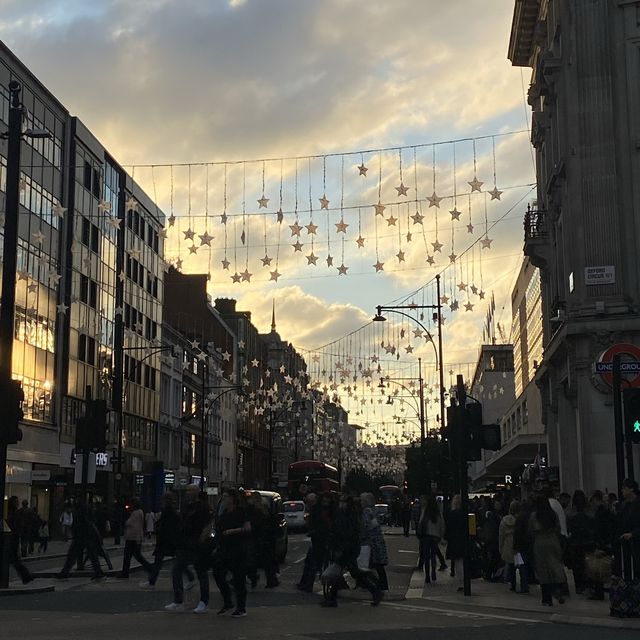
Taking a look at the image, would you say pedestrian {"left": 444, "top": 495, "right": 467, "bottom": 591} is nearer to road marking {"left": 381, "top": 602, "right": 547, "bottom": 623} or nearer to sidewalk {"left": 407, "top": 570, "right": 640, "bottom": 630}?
sidewalk {"left": 407, "top": 570, "right": 640, "bottom": 630}

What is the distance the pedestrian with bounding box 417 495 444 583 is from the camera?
2239 cm

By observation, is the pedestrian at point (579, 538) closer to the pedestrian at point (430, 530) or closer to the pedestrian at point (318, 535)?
the pedestrian at point (430, 530)

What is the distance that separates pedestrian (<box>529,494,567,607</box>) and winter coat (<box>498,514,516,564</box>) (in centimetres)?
336

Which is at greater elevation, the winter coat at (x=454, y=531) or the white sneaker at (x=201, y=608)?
the winter coat at (x=454, y=531)

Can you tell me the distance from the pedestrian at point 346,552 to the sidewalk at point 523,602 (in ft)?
5.66

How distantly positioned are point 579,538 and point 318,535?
15.4 feet

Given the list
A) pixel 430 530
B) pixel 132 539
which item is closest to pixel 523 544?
pixel 430 530

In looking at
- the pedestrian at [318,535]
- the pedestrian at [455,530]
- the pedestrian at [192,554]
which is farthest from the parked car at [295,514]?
the pedestrian at [192,554]

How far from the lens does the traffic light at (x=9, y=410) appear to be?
1912 centimetres

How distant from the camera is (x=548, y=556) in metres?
16.1

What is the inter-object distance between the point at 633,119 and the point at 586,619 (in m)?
21.3

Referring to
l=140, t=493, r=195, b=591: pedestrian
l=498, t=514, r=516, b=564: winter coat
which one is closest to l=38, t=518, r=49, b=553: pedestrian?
l=140, t=493, r=195, b=591: pedestrian

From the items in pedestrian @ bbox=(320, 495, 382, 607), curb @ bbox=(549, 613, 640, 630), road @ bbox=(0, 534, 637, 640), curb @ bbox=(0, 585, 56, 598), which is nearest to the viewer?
road @ bbox=(0, 534, 637, 640)

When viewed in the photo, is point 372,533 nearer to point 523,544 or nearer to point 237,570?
point 523,544
